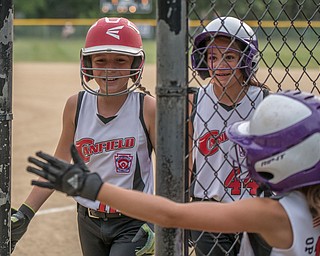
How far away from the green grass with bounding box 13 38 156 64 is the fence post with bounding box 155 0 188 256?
84.1 ft

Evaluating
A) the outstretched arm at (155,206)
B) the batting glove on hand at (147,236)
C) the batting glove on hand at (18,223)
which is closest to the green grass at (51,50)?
the batting glove on hand at (18,223)

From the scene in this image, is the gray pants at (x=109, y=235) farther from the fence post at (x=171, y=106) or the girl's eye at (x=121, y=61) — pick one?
the fence post at (x=171, y=106)

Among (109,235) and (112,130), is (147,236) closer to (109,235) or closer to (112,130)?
(109,235)

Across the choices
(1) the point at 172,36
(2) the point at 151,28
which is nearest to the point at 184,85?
(1) the point at 172,36

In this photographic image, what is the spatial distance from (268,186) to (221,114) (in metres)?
1.19

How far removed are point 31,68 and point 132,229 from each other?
22711 millimetres

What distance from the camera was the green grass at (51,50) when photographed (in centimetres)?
3041

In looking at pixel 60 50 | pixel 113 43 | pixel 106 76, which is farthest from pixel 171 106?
pixel 60 50

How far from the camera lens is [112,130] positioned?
137 inches

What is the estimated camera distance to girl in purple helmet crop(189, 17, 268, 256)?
11.1ft

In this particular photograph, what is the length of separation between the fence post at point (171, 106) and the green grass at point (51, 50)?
25.6 meters

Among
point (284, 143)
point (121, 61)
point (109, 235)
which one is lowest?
point (109, 235)

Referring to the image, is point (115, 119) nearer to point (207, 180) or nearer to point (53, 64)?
point (207, 180)

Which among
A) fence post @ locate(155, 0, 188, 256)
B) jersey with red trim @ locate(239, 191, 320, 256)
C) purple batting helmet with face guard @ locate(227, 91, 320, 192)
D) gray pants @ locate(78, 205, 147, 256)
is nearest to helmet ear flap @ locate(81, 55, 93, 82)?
gray pants @ locate(78, 205, 147, 256)
